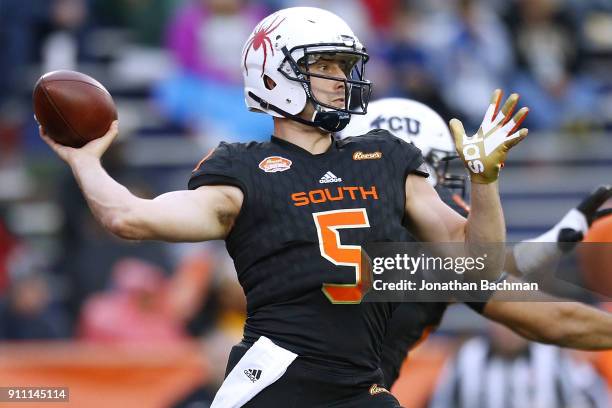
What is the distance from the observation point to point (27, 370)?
7.39 m

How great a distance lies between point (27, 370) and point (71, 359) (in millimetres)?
264

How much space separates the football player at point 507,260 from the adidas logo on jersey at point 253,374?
91cm

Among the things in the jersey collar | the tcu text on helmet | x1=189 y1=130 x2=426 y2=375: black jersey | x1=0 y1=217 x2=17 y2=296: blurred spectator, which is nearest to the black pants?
x1=189 y1=130 x2=426 y2=375: black jersey

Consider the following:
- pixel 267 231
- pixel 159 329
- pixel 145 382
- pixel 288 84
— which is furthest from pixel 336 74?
pixel 159 329

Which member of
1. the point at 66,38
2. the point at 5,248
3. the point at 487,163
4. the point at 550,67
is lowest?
the point at 5,248

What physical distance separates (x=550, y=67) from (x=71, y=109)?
7448 mm

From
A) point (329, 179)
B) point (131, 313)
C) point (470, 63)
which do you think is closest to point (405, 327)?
point (329, 179)

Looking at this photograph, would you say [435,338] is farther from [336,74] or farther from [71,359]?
[336,74]

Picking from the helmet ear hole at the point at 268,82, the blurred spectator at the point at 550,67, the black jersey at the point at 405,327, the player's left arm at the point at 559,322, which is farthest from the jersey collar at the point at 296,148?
the blurred spectator at the point at 550,67

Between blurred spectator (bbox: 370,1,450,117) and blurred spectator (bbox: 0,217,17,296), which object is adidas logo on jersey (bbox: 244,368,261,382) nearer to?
blurred spectator (bbox: 0,217,17,296)

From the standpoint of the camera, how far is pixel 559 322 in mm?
5176

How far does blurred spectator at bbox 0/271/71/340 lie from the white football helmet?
3812 mm

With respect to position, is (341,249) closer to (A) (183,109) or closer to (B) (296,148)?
(B) (296,148)

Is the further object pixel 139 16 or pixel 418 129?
pixel 139 16
